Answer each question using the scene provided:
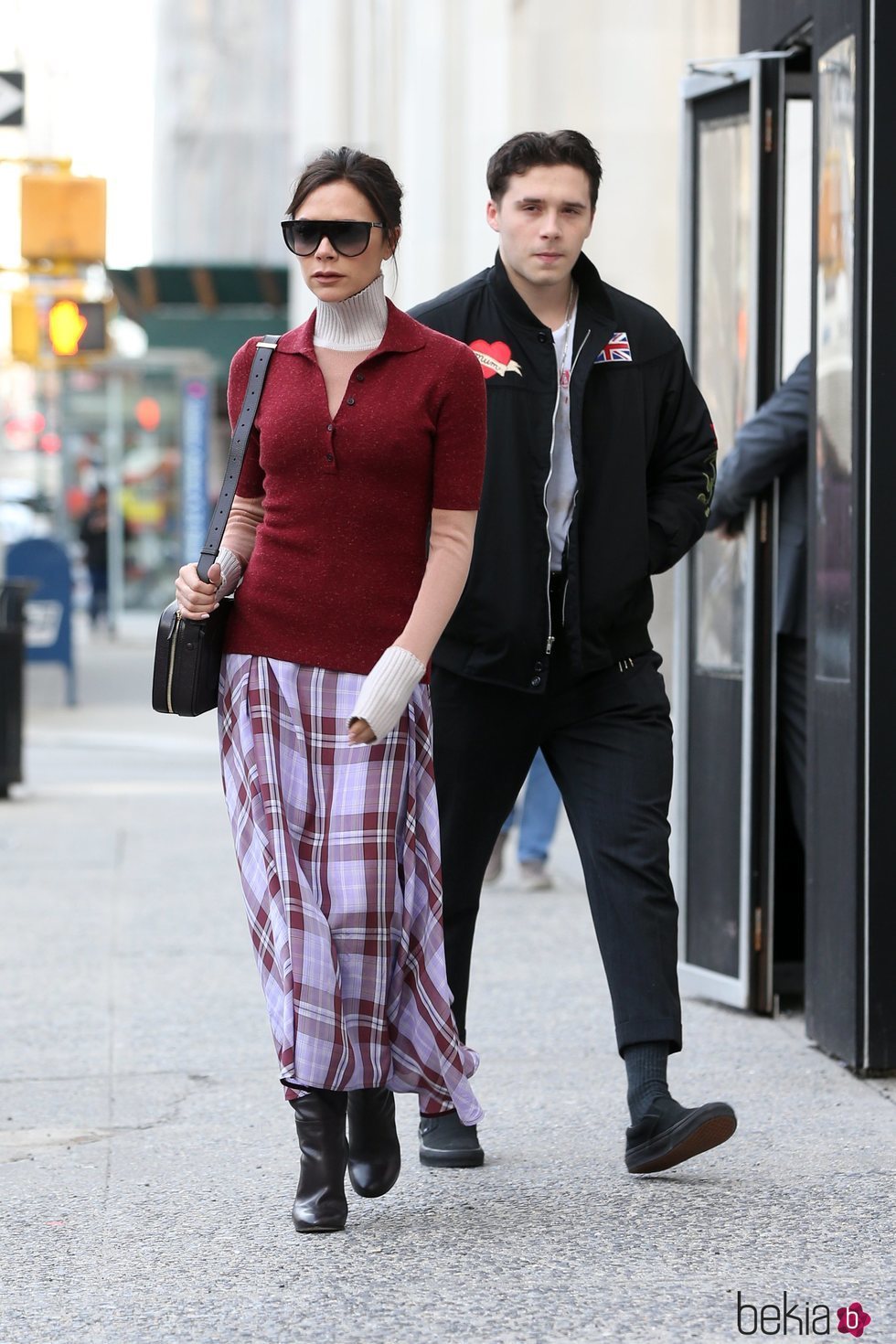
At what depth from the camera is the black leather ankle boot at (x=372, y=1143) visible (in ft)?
13.1

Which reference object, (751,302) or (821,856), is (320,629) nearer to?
(821,856)

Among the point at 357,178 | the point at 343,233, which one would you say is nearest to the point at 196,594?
the point at 343,233

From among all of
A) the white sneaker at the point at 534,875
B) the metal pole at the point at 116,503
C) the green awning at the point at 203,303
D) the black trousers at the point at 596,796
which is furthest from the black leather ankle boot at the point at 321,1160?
the metal pole at the point at 116,503

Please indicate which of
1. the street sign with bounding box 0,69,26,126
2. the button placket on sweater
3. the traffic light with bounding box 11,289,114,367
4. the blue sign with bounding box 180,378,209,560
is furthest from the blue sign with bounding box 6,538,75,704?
the button placket on sweater

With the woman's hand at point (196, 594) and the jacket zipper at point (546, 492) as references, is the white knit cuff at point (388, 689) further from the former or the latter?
the jacket zipper at point (546, 492)

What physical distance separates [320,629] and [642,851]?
0.86m

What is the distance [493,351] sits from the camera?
4270mm

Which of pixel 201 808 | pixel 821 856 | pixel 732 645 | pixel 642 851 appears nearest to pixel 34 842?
pixel 201 808

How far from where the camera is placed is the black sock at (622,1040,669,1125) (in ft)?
13.7

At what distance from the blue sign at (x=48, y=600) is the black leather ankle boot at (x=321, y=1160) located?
1345 centimetres

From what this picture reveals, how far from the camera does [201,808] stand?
35.6 feet

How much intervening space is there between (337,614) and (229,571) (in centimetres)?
26

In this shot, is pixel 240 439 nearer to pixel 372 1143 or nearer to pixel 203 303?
pixel 372 1143

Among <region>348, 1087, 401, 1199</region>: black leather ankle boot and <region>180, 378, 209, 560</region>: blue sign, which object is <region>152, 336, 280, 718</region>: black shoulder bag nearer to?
<region>348, 1087, 401, 1199</region>: black leather ankle boot
